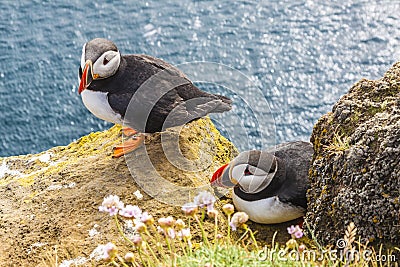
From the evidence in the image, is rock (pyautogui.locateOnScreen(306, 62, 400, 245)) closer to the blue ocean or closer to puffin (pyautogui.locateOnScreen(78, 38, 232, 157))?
puffin (pyautogui.locateOnScreen(78, 38, 232, 157))

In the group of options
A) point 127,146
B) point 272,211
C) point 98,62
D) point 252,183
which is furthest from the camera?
point 127,146

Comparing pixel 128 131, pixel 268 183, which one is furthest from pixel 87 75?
pixel 268 183

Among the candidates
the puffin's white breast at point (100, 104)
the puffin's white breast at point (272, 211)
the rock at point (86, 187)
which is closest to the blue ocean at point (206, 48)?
the rock at point (86, 187)

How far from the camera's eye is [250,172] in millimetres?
4867

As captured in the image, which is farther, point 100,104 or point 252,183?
point 100,104

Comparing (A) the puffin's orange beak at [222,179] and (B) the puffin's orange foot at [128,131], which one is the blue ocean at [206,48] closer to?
(B) the puffin's orange foot at [128,131]

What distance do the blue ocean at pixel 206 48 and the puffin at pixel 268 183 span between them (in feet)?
23.2

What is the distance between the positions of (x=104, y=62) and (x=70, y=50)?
32.2ft

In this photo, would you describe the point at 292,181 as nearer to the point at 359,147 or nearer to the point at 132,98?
the point at 359,147

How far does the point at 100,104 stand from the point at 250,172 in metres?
1.37

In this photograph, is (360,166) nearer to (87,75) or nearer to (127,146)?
(127,146)

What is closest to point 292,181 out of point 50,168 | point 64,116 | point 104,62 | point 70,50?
point 104,62

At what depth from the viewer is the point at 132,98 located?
5211mm

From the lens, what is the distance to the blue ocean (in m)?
13.2
